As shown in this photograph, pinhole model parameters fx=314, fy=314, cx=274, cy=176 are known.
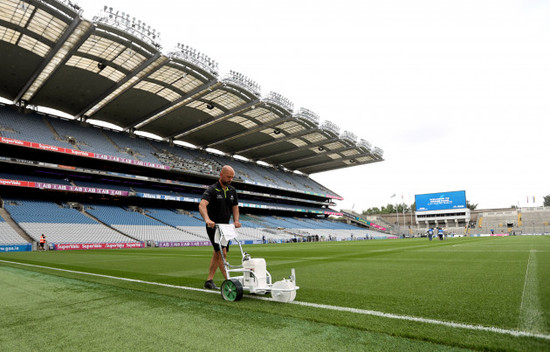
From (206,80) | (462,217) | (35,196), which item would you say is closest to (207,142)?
(206,80)

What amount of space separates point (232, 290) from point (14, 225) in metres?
28.6

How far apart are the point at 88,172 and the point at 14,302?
33795mm

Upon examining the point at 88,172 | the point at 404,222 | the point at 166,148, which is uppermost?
the point at 166,148

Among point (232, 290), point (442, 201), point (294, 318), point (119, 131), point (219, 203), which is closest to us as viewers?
point (294, 318)

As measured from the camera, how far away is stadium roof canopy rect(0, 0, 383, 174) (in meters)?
21.9

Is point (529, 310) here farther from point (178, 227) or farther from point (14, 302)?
point (178, 227)

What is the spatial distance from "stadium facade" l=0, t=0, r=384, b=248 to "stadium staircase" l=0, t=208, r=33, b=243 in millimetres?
195

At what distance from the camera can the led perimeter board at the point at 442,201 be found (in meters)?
65.3

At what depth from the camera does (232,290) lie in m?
4.22

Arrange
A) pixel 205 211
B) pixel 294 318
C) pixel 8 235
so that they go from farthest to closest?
pixel 8 235, pixel 205 211, pixel 294 318

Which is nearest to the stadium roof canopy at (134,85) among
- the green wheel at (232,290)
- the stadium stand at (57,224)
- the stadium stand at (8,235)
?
the stadium stand at (57,224)

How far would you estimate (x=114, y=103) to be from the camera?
34031 mm

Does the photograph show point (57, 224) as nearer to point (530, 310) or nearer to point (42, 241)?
point (42, 241)

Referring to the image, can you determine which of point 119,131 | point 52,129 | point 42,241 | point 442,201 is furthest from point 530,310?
point 442,201
